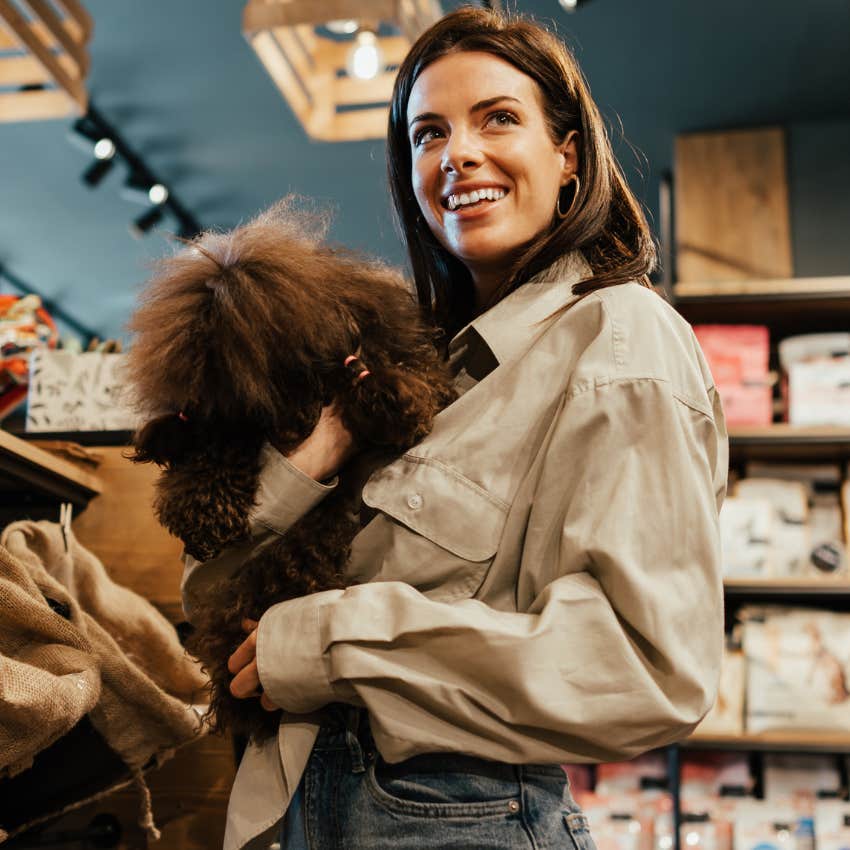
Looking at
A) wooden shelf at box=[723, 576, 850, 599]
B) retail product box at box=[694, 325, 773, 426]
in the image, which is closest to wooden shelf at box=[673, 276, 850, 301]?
retail product box at box=[694, 325, 773, 426]

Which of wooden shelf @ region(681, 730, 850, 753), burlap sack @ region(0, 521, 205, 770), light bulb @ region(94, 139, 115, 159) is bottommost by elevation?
wooden shelf @ region(681, 730, 850, 753)

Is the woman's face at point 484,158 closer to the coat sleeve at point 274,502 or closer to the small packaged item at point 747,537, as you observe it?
the coat sleeve at point 274,502

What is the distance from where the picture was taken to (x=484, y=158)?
55.5 inches

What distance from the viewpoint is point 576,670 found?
3.52 ft

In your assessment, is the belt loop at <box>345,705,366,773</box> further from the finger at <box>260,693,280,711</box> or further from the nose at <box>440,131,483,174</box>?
the nose at <box>440,131,483,174</box>

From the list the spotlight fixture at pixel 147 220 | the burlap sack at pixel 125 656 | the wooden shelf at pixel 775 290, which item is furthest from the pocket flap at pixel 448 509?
the spotlight fixture at pixel 147 220

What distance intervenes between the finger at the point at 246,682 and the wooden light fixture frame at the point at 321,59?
2.63 metres

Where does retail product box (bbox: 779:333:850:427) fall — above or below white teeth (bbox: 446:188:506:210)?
below

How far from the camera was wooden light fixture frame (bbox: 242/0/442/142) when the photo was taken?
3.43 m

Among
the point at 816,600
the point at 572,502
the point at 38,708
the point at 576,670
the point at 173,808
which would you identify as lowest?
the point at 816,600

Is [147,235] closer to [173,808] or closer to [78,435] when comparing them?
[78,435]

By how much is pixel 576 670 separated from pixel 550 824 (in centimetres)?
18

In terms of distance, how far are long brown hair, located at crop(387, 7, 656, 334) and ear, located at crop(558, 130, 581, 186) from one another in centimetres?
1

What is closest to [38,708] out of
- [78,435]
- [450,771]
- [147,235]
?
[450,771]
